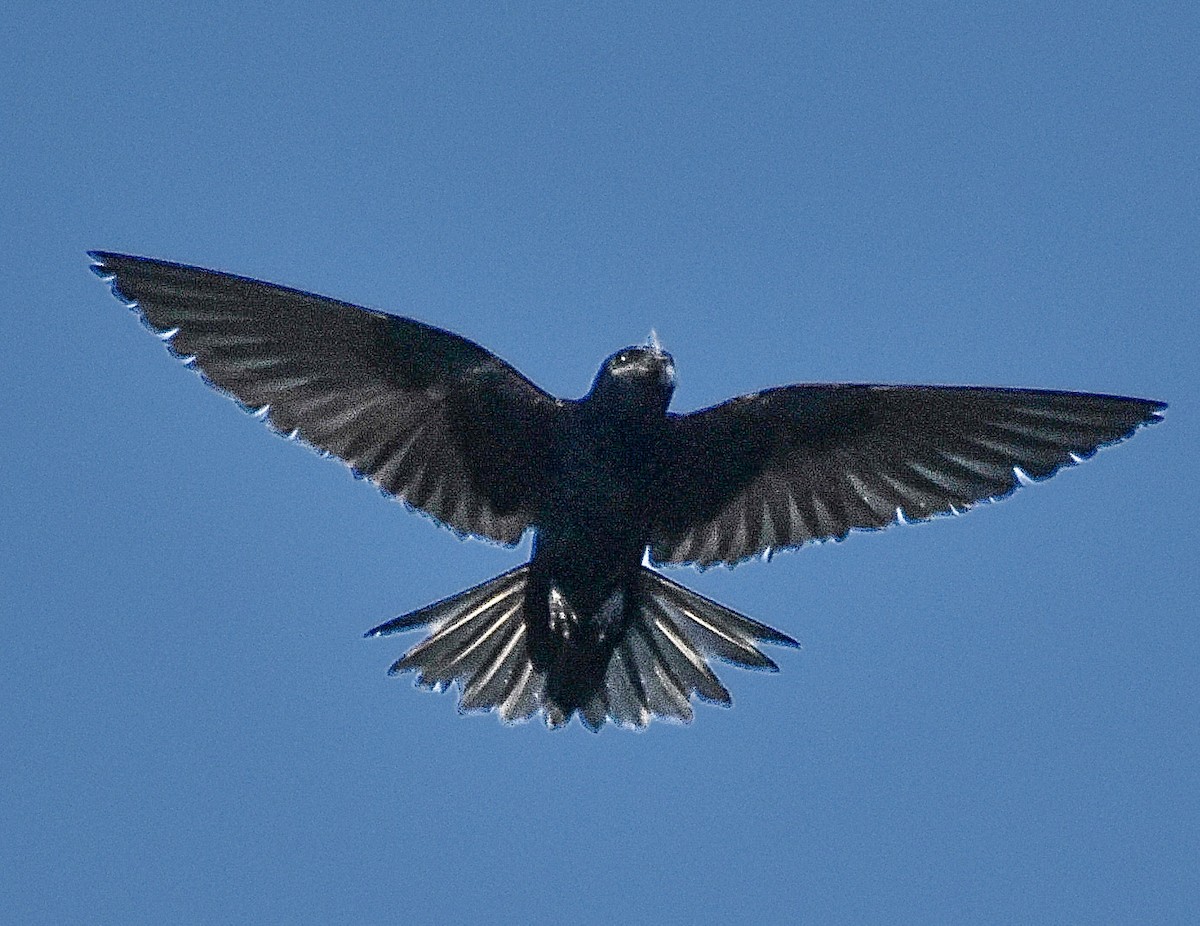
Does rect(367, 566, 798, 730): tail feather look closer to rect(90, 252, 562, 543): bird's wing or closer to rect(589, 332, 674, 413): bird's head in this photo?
rect(90, 252, 562, 543): bird's wing

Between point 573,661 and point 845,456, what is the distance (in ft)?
5.27

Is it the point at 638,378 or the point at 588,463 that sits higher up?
the point at 638,378

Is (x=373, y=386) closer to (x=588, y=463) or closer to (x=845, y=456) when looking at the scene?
(x=588, y=463)

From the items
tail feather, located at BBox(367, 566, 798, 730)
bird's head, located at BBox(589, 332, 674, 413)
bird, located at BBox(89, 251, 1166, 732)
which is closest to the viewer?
bird's head, located at BBox(589, 332, 674, 413)

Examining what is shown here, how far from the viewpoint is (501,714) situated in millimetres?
10273

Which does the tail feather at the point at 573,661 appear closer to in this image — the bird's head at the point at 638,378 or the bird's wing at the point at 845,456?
the bird's wing at the point at 845,456

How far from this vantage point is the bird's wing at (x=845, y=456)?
9.97m

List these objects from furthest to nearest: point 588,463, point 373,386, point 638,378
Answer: point 373,386 < point 588,463 < point 638,378

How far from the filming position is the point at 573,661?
10141 mm

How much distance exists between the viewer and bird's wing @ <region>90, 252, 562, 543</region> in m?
9.90

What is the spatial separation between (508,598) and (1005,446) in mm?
2415

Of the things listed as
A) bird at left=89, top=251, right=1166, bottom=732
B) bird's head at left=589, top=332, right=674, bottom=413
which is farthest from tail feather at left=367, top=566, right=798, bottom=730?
bird's head at left=589, top=332, right=674, bottom=413

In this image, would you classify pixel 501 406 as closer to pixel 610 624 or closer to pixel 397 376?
pixel 397 376

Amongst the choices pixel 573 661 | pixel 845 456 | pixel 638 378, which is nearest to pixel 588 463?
pixel 638 378
